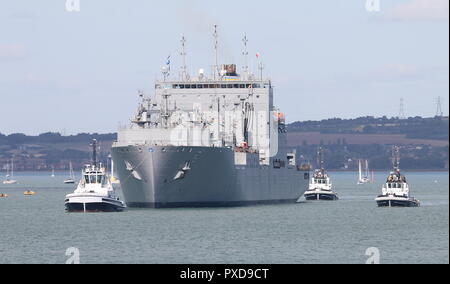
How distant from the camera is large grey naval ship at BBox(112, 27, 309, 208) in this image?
96.8 m

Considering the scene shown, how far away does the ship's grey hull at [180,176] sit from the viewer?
96.1 m

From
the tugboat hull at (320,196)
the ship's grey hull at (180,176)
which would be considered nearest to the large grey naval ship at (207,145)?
the ship's grey hull at (180,176)

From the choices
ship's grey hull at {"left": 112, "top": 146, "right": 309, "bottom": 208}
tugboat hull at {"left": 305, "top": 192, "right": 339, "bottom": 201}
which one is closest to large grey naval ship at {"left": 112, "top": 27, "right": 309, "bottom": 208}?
ship's grey hull at {"left": 112, "top": 146, "right": 309, "bottom": 208}

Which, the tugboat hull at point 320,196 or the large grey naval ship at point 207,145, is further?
the tugboat hull at point 320,196

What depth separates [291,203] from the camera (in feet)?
407

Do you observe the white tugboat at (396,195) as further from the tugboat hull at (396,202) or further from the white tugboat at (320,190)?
the white tugboat at (320,190)

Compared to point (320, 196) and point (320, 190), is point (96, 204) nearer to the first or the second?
point (320, 196)

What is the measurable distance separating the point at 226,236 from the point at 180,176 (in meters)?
22.5

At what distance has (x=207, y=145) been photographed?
100000 millimetres

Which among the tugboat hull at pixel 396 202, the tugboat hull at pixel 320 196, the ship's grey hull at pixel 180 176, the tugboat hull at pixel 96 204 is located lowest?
the tugboat hull at pixel 320 196
